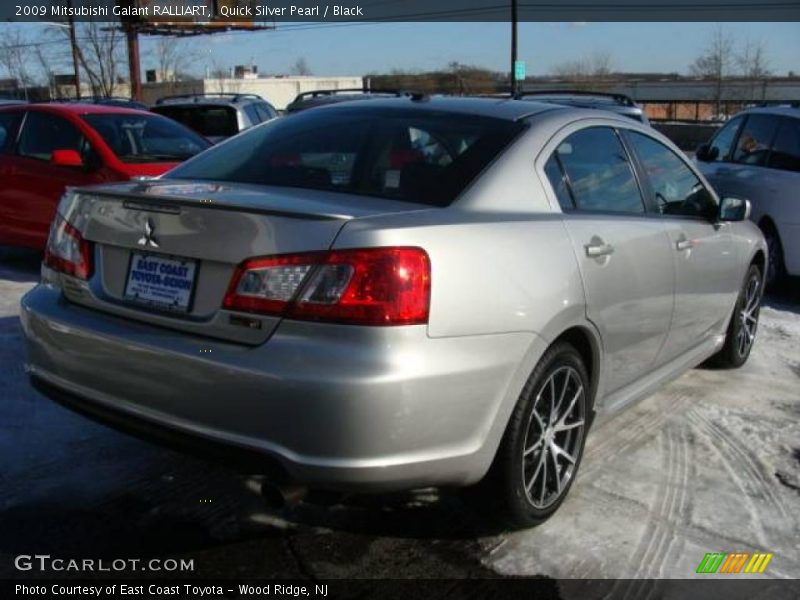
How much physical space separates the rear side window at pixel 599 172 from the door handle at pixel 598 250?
0.20 m

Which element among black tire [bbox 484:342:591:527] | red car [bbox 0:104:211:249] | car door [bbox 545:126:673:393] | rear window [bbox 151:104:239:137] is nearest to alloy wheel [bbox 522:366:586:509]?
black tire [bbox 484:342:591:527]

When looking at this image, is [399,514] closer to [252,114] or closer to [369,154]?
[369,154]

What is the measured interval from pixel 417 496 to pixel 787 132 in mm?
5720

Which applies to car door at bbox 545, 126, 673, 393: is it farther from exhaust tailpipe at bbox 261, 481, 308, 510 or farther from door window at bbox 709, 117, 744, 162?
door window at bbox 709, 117, 744, 162

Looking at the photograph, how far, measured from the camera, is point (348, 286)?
2.54 metres

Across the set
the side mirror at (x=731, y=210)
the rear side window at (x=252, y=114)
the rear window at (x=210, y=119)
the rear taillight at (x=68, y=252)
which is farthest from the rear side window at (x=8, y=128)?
the side mirror at (x=731, y=210)

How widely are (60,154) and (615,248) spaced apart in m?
5.54

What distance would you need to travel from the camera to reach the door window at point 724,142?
841 centimetres

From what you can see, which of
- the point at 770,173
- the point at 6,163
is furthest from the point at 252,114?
the point at 770,173

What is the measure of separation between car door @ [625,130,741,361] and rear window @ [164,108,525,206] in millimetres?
1084

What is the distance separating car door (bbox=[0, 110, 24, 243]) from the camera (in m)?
8.07

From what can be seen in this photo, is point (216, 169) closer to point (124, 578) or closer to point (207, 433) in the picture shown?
point (207, 433)

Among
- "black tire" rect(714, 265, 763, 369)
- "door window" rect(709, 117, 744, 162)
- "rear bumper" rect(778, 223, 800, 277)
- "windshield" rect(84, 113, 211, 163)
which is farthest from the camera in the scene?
"door window" rect(709, 117, 744, 162)

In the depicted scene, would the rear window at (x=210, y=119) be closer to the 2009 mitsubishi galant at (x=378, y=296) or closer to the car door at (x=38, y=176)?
the car door at (x=38, y=176)
